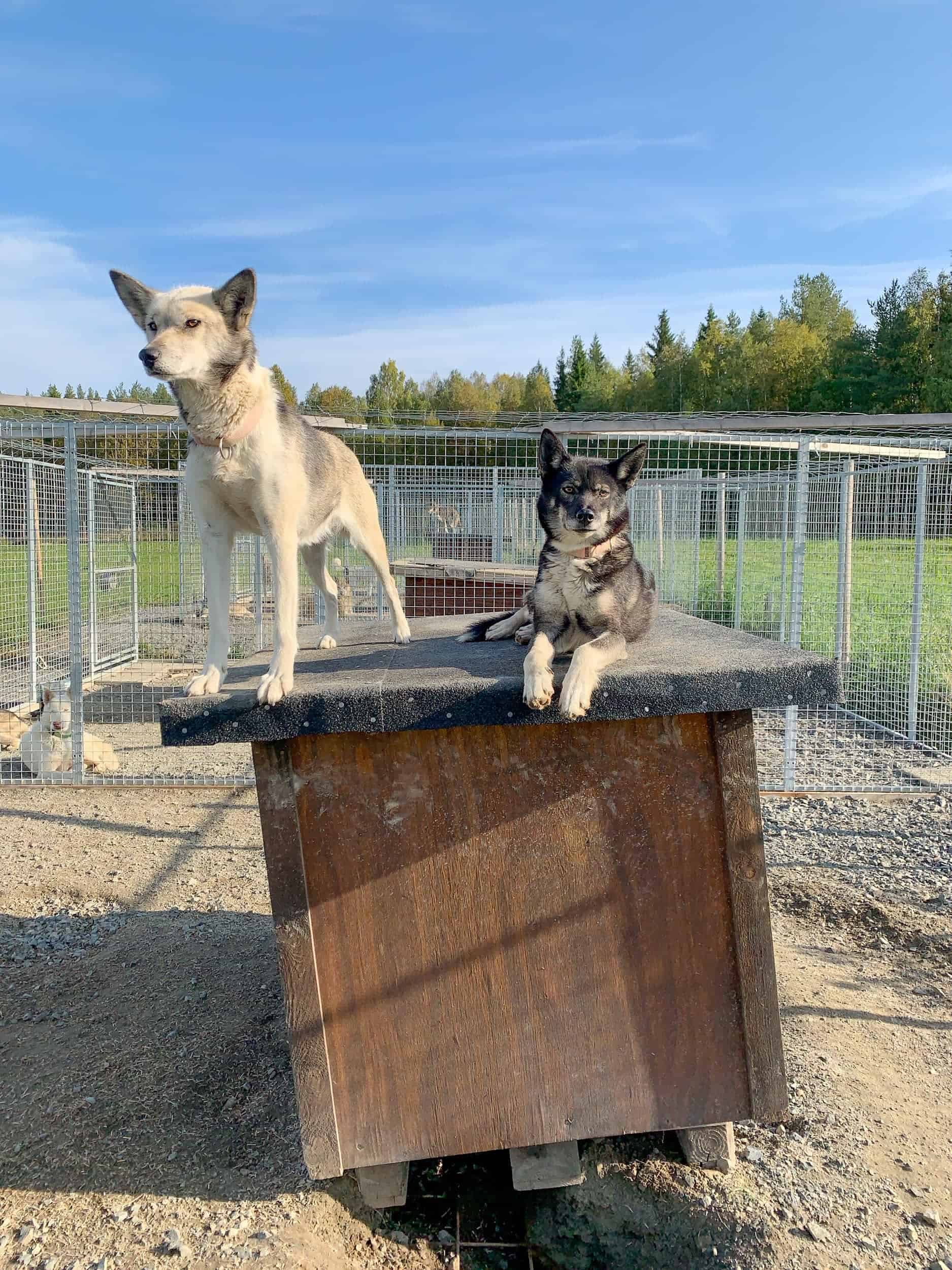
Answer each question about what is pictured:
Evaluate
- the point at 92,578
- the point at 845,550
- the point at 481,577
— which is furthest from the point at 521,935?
the point at 92,578

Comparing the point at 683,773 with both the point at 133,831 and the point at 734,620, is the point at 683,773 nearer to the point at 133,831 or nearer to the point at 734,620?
the point at 133,831

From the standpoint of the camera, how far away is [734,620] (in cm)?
905

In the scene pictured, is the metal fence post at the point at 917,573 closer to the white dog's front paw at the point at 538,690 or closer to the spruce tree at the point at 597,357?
the white dog's front paw at the point at 538,690

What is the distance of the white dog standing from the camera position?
2.35m

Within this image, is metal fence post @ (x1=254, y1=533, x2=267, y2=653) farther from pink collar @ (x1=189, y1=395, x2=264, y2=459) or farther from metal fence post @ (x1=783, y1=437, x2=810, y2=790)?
pink collar @ (x1=189, y1=395, x2=264, y2=459)

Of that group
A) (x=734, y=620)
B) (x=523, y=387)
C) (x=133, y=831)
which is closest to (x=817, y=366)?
(x=523, y=387)

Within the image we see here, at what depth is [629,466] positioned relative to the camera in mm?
2887

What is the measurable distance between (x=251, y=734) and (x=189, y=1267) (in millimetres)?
1351

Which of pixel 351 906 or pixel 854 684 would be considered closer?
pixel 351 906

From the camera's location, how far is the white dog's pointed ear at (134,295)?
241cm

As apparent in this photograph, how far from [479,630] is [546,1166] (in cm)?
196

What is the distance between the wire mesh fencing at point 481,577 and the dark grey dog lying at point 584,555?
132cm

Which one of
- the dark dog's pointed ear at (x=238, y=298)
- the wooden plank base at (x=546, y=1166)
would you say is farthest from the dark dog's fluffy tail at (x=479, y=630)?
the wooden plank base at (x=546, y=1166)

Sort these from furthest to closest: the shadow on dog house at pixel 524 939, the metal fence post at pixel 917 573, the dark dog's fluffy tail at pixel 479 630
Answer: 1. the metal fence post at pixel 917 573
2. the dark dog's fluffy tail at pixel 479 630
3. the shadow on dog house at pixel 524 939
